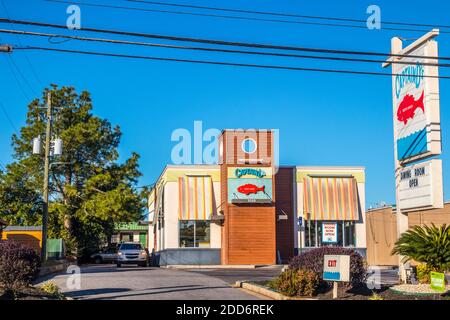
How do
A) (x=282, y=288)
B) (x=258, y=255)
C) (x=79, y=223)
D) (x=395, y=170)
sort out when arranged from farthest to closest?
(x=79, y=223), (x=258, y=255), (x=395, y=170), (x=282, y=288)

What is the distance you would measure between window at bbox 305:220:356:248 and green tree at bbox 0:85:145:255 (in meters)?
13.4

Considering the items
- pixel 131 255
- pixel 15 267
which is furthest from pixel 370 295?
pixel 131 255

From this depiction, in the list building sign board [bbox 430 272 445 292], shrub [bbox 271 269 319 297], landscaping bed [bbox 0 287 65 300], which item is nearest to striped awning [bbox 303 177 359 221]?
shrub [bbox 271 269 319 297]

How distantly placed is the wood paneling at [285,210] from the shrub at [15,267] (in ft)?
93.2

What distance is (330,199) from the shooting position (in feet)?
144

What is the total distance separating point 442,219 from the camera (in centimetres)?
4631

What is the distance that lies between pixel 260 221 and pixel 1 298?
26857 mm

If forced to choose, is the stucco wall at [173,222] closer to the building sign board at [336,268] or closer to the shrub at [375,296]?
the shrub at [375,296]

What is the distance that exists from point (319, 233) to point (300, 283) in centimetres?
2731

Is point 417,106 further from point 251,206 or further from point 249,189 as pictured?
point 251,206

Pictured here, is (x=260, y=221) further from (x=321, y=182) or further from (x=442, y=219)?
(x=442, y=219)

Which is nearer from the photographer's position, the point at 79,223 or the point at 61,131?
the point at 61,131
